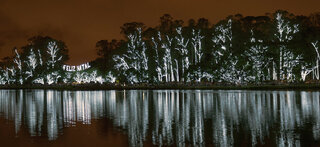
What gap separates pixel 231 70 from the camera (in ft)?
183

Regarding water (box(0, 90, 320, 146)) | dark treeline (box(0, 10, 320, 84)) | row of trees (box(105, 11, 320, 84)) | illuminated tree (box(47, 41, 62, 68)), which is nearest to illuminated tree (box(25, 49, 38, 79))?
dark treeline (box(0, 10, 320, 84))

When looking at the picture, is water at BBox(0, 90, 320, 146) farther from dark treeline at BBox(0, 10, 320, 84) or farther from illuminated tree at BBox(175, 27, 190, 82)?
illuminated tree at BBox(175, 27, 190, 82)

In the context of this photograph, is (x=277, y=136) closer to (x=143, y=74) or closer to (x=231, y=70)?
(x=231, y=70)

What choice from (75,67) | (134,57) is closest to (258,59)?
(134,57)

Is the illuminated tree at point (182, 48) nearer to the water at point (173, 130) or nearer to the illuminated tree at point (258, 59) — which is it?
the illuminated tree at point (258, 59)

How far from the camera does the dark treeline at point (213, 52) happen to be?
5525cm

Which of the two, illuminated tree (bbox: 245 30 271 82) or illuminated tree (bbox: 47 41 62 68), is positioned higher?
illuminated tree (bbox: 47 41 62 68)

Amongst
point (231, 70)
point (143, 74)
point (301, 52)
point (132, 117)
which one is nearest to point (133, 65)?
point (143, 74)

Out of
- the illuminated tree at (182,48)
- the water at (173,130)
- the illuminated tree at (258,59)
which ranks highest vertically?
the illuminated tree at (182,48)

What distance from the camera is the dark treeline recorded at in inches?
2175

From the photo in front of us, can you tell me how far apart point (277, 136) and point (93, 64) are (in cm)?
10107

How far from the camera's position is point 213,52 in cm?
6550

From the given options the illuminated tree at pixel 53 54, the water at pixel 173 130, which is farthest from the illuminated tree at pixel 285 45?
the illuminated tree at pixel 53 54

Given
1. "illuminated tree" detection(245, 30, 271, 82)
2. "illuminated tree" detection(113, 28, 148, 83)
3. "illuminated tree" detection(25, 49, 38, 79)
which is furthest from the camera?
"illuminated tree" detection(25, 49, 38, 79)
